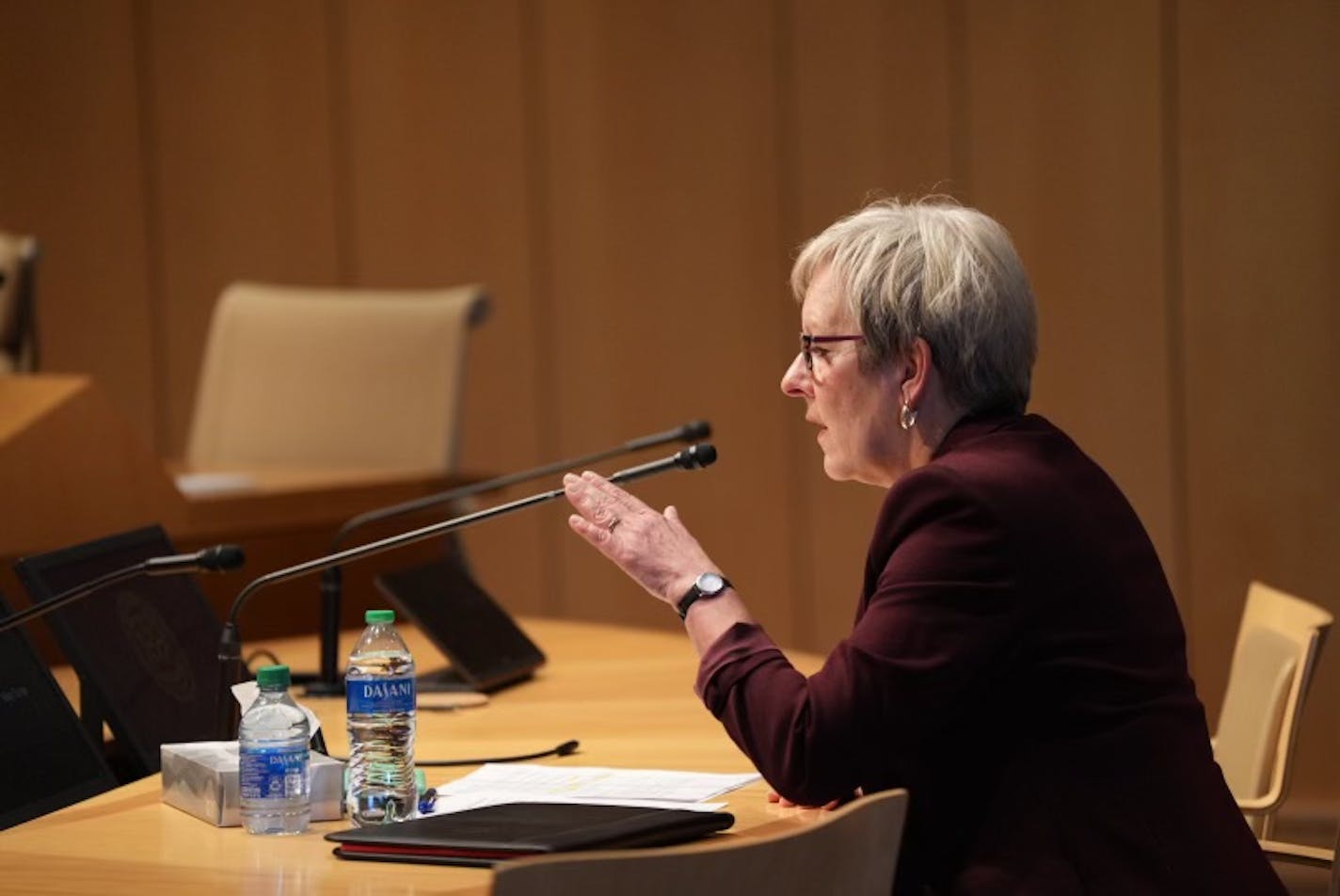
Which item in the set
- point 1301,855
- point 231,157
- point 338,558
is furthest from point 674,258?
point 338,558

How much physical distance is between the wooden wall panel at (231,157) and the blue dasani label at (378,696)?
407 cm

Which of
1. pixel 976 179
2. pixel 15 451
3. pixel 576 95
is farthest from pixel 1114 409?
pixel 15 451

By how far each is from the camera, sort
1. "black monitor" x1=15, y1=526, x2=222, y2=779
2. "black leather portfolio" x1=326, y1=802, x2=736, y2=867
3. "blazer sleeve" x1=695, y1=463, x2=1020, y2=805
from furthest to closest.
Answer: "black monitor" x1=15, y1=526, x2=222, y2=779, "blazer sleeve" x1=695, y1=463, x2=1020, y2=805, "black leather portfolio" x1=326, y1=802, x2=736, y2=867

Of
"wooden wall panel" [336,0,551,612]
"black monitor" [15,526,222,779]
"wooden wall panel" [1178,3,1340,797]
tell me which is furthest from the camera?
"wooden wall panel" [336,0,551,612]

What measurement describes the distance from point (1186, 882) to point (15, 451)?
2.07 meters

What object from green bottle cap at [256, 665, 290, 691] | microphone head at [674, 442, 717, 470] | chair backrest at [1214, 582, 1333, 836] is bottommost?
chair backrest at [1214, 582, 1333, 836]

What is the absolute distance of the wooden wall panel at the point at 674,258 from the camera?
5.65 metres

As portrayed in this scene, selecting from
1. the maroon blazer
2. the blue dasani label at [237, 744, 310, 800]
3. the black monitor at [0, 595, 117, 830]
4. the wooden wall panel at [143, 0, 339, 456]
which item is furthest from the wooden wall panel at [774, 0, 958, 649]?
the blue dasani label at [237, 744, 310, 800]

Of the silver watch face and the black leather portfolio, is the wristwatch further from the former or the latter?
the black leather portfolio

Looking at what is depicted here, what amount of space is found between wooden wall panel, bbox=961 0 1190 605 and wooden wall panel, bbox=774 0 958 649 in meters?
0.16

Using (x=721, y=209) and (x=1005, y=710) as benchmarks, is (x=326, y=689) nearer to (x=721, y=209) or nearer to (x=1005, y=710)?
(x=1005, y=710)

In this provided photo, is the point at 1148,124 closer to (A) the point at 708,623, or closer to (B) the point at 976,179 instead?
(B) the point at 976,179

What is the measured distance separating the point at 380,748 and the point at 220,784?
0.17m

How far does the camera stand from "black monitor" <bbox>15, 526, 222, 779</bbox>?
8.20 feet
